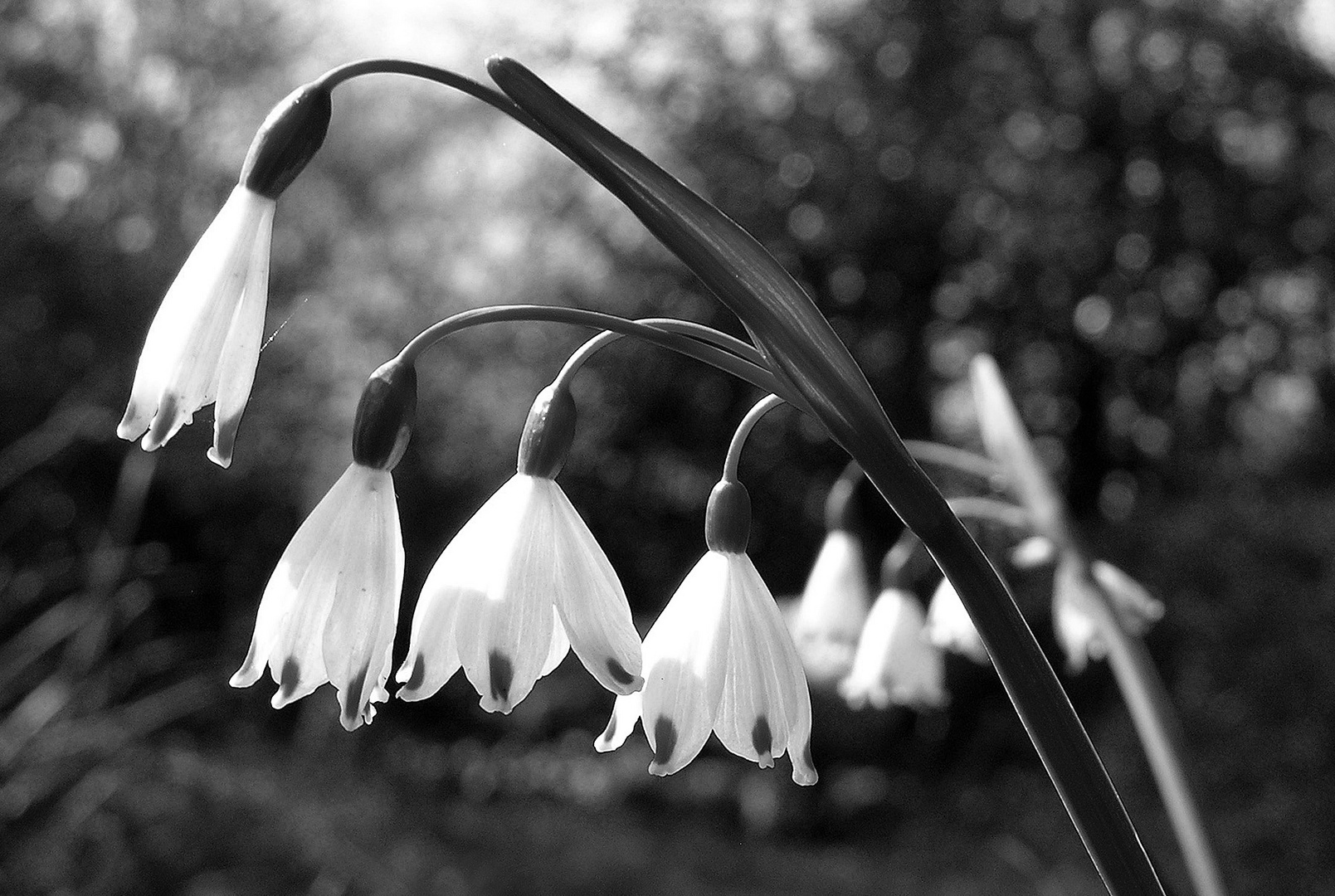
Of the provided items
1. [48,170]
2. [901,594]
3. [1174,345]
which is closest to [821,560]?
[901,594]

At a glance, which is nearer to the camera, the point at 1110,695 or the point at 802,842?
the point at 1110,695

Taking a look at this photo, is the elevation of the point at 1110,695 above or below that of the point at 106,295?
below

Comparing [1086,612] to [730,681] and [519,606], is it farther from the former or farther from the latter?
[519,606]

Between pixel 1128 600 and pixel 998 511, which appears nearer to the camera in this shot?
pixel 998 511

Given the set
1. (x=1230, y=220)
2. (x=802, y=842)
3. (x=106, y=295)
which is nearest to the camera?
(x=802, y=842)

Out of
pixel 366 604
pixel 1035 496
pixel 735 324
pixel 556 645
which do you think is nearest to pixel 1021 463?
pixel 1035 496

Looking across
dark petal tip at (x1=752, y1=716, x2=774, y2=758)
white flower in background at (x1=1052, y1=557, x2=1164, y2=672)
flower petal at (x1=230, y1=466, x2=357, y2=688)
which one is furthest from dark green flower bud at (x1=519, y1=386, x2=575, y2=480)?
white flower in background at (x1=1052, y1=557, x2=1164, y2=672)

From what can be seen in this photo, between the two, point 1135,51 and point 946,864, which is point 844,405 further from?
point 1135,51

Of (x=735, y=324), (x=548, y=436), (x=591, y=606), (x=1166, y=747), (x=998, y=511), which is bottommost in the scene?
(x=1166, y=747)
